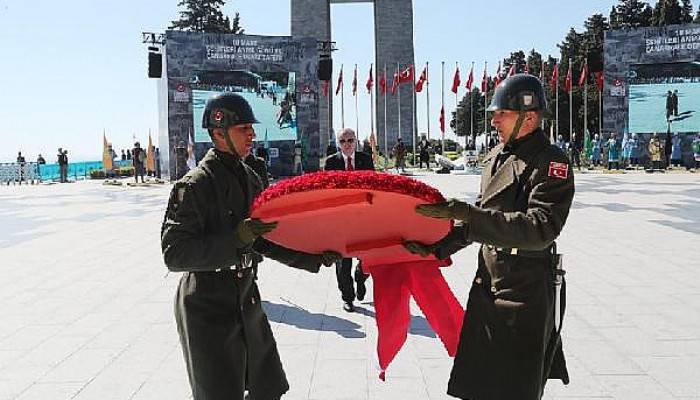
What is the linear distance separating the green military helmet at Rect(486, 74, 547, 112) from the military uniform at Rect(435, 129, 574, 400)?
0.12 metres

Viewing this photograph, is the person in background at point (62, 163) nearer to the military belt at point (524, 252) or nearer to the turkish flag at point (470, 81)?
the turkish flag at point (470, 81)

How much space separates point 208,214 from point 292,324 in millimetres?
3380

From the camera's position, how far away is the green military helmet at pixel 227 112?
8.62 ft

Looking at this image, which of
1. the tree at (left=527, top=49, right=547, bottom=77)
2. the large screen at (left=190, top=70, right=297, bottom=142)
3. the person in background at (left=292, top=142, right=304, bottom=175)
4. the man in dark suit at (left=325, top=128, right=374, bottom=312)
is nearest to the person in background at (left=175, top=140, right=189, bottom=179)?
the large screen at (left=190, top=70, right=297, bottom=142)

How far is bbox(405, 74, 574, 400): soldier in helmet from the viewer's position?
235 cm

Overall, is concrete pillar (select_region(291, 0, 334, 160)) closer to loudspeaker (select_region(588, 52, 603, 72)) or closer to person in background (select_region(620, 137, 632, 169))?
loudspeaker (select_region(588, 52, 603, 72))

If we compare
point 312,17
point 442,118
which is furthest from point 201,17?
point 442,118

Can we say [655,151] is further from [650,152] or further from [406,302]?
[406,302]

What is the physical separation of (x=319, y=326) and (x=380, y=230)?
3.45m

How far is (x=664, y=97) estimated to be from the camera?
100 feet

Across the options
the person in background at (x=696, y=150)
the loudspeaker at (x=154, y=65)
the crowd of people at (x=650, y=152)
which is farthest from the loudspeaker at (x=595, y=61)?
the loudspeaker at (x=154, y=65)

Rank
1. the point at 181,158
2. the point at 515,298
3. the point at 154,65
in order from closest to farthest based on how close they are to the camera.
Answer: the point at 515,298
the point at 181,158
the point at 154,65

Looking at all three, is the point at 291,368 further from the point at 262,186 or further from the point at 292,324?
the point at 262,186

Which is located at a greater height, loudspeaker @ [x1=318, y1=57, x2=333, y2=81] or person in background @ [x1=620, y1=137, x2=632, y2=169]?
loudspeaker @ [x1=318, y1=57, x2=333, y2=81]
